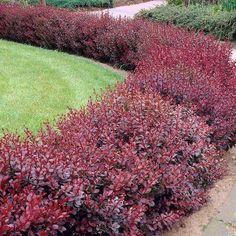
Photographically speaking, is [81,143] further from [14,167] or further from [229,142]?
[229,142]

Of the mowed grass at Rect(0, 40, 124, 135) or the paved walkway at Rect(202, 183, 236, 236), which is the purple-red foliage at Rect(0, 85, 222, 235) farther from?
the mowed grass at Rect(0, 40, 124, 135)

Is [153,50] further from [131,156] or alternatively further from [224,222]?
[131,156]

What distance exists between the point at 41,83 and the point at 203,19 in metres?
7.27

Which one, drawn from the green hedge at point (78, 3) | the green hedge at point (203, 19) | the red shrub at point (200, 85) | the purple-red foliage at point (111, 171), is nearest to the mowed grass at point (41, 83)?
the red shrub at point (200, 85)

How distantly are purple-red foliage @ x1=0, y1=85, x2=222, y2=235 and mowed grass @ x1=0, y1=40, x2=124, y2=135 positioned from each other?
1.89 m

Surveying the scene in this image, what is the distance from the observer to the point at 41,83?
7.86 meters

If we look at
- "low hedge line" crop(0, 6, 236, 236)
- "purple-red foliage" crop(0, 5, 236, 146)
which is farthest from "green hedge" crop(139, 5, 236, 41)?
"low hedge line" crop(0, 6, 236, 236)

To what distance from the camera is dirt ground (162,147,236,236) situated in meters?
3.55

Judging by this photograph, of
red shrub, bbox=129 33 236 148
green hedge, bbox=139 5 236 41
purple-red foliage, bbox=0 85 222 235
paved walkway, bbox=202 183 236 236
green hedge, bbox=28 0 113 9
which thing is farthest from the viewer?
green hedge, bbox=28 0 113 9

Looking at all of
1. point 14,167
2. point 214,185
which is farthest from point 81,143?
point 214,185

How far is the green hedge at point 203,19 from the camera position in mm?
13344

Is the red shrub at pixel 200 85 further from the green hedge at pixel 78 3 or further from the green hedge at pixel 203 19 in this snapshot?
the green hedge at pixel 78 3

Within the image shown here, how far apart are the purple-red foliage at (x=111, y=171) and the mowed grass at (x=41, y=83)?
1.89 metres

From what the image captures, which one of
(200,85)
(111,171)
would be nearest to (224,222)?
(111,171)
